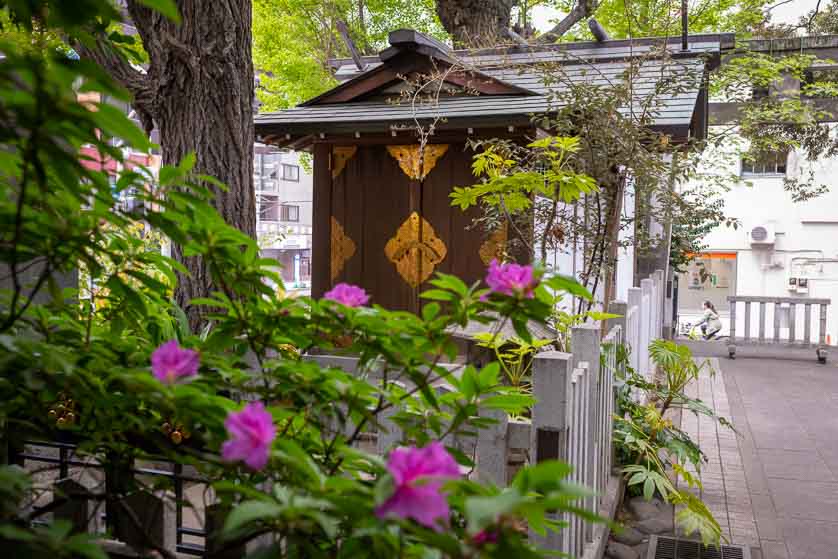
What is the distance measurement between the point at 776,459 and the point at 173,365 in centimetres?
615

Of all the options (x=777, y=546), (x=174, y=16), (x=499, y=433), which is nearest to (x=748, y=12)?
(x=777, y=546)

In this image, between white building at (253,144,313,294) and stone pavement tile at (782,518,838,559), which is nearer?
stone pavement tile at (782,518,838,559)

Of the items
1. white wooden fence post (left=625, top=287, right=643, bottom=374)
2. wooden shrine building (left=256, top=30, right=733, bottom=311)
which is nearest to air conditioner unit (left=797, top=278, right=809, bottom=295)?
wooden shrine building (left=256, top=30, right=733, bottom=311)

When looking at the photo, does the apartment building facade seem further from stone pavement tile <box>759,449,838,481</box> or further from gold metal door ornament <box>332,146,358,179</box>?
stone pavement tile <box>759,449,838,481</box>

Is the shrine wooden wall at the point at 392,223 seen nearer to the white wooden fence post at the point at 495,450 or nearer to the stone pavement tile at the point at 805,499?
the stone pavement tile at the point at 805,499

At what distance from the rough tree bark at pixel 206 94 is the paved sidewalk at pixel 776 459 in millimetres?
3651

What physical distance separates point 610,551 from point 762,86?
12.3m

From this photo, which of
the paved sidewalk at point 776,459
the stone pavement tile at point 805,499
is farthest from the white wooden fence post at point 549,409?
the stone pavement tile at point 805,499

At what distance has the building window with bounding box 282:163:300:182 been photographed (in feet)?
97.1

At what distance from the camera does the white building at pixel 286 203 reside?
27.4 meters

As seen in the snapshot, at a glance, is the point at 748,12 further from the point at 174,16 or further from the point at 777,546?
the point at 174,16

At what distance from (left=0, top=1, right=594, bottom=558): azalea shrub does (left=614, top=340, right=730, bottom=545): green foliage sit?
274 centimetres

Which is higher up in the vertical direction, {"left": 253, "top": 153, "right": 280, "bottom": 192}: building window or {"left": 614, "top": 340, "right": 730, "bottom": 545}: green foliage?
{"left": 253, "top": 153, "right": 280, "bottom": 192}: building window

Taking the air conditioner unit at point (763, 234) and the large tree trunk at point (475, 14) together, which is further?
Result: the air conditioner unit at point (763, 234)
